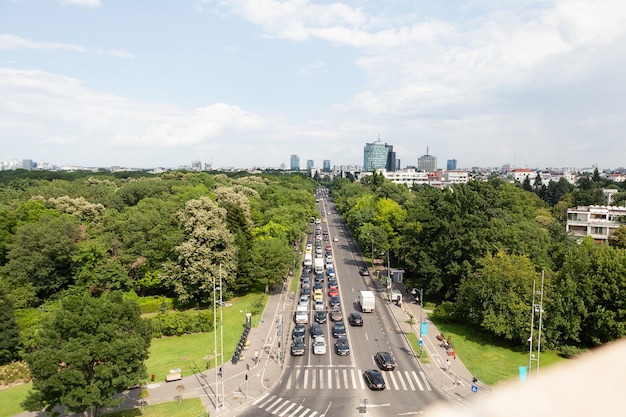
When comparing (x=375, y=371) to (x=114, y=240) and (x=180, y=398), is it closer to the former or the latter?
(x=180, y=398)

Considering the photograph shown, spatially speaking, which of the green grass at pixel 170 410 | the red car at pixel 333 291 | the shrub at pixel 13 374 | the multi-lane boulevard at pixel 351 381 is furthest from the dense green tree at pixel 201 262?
the green grass at pixel 170 410

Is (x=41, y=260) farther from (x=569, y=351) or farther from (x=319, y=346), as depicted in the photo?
(x=569, y=351)

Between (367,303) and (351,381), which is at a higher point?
(367,303)

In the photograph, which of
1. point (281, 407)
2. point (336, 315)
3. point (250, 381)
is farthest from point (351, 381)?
point (336, 315)

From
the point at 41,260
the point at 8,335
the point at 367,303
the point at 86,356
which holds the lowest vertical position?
the point at 8,335

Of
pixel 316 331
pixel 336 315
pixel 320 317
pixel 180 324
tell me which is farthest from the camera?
pixel 336 315

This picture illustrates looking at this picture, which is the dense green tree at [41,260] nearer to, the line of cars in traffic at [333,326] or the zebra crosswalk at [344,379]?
the line of cars in traffic at [333,326]
